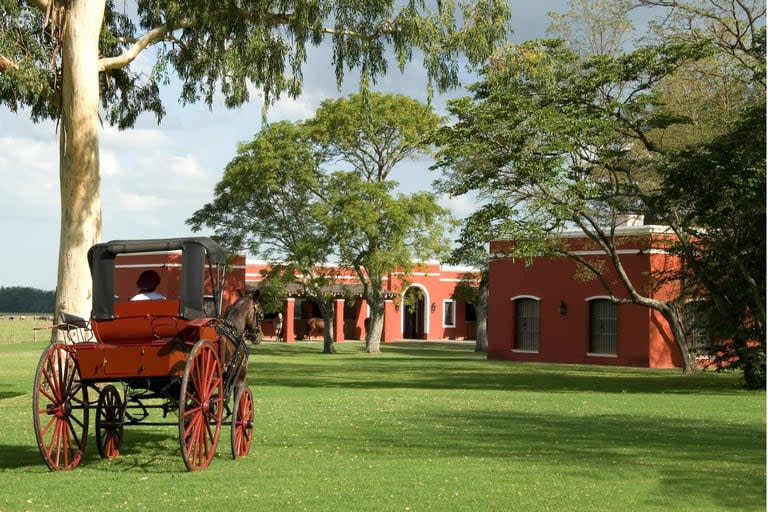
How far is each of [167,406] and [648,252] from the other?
2791 centimetres

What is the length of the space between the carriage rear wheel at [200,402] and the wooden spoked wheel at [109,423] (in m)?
0.99

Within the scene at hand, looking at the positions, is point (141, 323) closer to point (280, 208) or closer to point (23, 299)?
point (280, 208)

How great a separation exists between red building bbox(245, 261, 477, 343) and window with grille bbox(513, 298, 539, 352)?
50.7 feet

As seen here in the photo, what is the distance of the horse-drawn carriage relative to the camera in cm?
1027

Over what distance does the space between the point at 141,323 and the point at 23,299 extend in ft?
374

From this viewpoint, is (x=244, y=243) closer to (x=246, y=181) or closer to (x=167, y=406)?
(x=246, y=181)

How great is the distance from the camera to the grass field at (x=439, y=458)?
900 centimetres

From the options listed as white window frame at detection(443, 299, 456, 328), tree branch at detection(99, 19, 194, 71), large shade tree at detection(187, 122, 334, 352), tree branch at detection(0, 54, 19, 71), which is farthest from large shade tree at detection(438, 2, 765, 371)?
white window frame at detection(443, 299, 456, 328)

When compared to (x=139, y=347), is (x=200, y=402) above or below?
below

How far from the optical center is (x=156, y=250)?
10812 mm

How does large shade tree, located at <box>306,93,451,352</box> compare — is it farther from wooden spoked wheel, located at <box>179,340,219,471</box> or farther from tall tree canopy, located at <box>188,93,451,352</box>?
wooden spoked wheel, located at <box>179,340,219,471</box>

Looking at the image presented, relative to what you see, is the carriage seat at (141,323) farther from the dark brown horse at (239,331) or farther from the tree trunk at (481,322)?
the tree trunk at (481,322)

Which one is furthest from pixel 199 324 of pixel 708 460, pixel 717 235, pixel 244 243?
pixel 244 243

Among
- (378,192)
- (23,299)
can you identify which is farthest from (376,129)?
(23,299)
